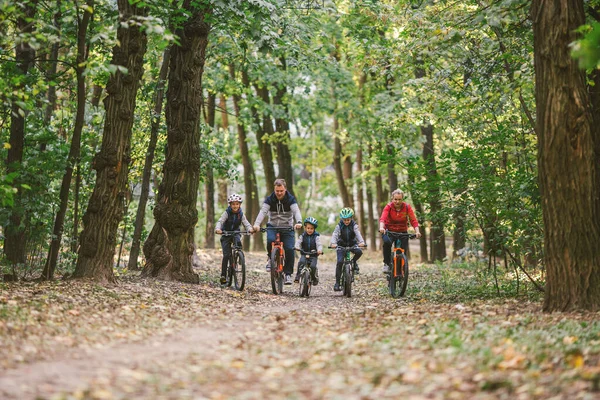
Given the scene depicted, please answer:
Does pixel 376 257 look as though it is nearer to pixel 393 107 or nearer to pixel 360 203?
pixel 360 203

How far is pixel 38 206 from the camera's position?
12.0 metres

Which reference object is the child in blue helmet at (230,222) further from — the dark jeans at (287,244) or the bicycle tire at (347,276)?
the bicycle tire at (347,276)

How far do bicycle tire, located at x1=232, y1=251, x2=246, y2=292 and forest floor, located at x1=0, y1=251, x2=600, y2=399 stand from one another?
207 centimetres

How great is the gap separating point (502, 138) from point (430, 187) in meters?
1.78

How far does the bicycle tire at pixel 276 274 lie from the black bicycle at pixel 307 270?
431mm

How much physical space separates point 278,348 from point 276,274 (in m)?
6.51

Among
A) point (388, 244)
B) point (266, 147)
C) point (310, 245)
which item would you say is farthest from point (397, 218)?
point (266, 147)

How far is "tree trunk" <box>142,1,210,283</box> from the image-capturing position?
45.4ft

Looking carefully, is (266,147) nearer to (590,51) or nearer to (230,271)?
(230,271)

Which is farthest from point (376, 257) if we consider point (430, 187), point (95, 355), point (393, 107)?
point (95, 355)

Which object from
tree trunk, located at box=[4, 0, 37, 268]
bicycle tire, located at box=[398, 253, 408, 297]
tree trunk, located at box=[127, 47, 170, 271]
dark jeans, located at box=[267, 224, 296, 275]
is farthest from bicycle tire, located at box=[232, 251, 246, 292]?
tree trunk, located at box=[4, 0, 37, 268]

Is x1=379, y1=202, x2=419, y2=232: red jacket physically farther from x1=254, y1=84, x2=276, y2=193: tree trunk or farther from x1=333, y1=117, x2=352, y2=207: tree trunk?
x1=333, y1=117, x2=352, y2=207: tree trunk

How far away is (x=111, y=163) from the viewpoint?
1109 cm

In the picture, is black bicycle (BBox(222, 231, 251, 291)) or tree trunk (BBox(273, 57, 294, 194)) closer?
black bicycle (BBox(222, 231, 251, 291))
